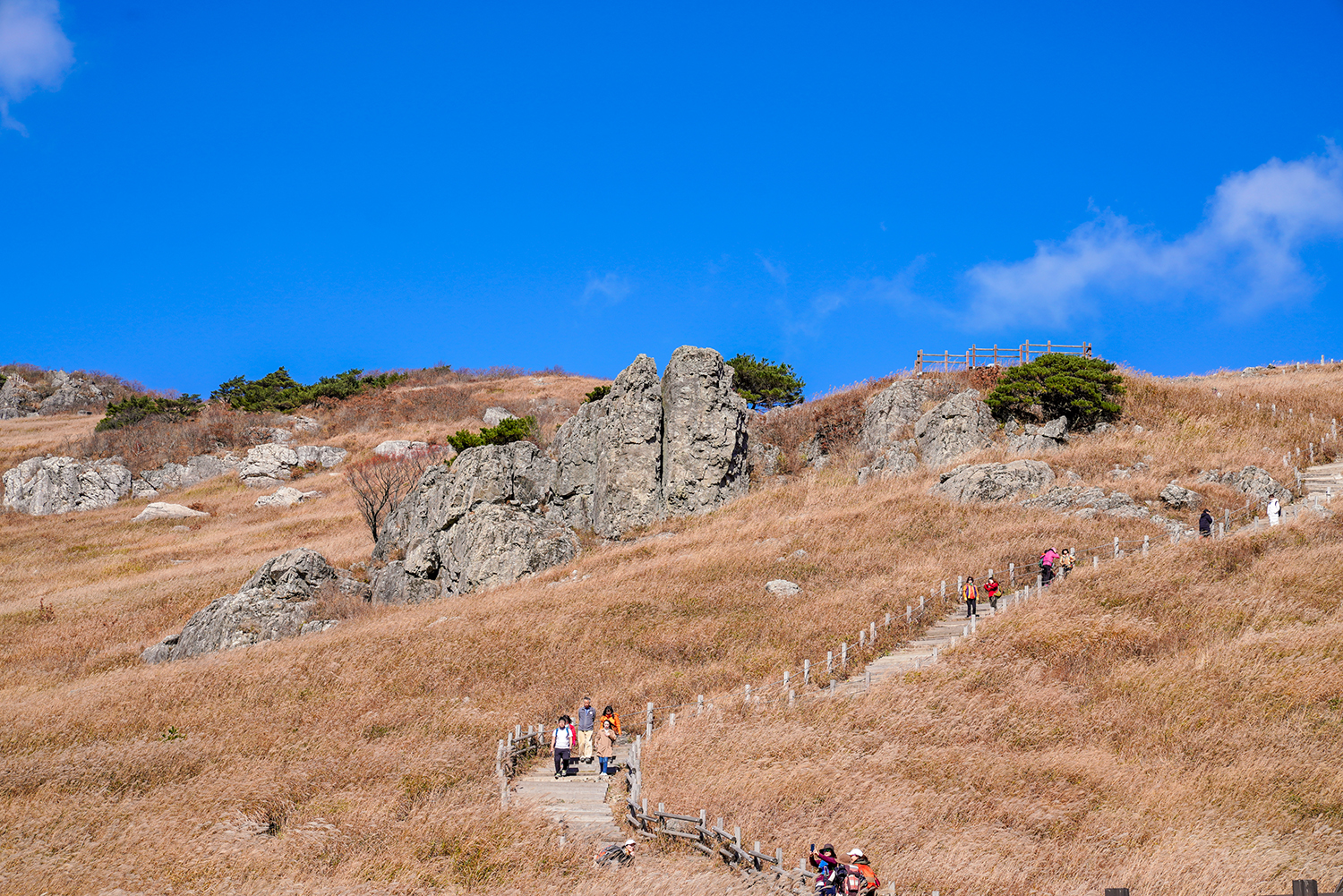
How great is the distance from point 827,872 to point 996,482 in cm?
3051

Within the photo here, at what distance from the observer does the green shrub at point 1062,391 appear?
4581 cm

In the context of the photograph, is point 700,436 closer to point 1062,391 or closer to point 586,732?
point 1062,391

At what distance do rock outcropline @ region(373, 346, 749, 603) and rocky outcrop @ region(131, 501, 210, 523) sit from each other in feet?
89.8

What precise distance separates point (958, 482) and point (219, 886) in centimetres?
3393

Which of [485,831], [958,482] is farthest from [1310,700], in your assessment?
[958,482]

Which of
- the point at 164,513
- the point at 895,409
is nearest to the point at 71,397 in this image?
the point at 164,513

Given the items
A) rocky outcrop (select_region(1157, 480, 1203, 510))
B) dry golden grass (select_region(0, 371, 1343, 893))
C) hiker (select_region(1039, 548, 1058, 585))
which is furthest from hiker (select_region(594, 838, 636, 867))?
rocky outcrop (select_region(1157, 480, 1203, 510))

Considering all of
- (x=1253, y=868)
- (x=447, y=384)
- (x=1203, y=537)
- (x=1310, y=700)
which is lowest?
(x=1253, y=868)

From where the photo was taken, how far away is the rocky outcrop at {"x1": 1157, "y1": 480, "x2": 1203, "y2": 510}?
115ft

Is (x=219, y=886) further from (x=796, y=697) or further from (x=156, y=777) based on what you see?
(x=796, y=697)

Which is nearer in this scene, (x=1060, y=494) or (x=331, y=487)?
(x=1060, y=494)

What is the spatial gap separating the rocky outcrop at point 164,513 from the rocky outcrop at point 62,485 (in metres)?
8.62

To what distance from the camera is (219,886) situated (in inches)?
500

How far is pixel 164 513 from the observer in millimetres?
61656
